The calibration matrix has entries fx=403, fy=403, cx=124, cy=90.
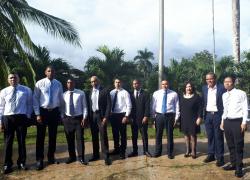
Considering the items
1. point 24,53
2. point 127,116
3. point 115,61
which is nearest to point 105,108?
point 127,116

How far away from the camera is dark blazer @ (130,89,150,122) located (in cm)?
833

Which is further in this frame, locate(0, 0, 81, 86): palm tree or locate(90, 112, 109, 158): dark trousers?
locate(0, 0, 81, 86): palm tree

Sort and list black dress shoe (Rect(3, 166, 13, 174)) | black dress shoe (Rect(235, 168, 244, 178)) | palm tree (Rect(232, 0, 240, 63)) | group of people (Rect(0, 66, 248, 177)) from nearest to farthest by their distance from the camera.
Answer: black dress shoe (Rect(235, 168, 244, 178))
group of people (Rect(0, 66, 248, 177))
black dress shoe (Rect(3, 166, 13, 174))
palm tree (Rect(232, 0, 240, 63))

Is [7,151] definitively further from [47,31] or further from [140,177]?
[47,31]

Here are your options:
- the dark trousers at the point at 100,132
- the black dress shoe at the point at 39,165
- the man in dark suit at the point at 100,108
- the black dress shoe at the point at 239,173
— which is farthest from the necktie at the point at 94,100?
the black dress shoe at the point at 239,173

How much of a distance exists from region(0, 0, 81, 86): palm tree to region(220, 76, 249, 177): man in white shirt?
4.91m

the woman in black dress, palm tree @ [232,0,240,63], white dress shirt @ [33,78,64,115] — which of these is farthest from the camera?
palm tree @ [232,0,240,63]

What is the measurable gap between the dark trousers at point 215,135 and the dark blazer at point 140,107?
1260 mm

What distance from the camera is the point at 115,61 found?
69.2ft

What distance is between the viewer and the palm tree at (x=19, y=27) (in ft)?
32.2

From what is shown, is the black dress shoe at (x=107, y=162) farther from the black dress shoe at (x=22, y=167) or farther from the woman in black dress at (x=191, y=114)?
the woman in black dress at (x=191, y=114)

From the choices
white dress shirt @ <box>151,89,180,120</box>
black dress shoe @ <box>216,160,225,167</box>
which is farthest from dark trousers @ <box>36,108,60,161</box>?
black dress shoe @ <box>216,160,225,167</box>

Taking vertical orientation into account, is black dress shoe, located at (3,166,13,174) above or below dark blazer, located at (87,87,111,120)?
below

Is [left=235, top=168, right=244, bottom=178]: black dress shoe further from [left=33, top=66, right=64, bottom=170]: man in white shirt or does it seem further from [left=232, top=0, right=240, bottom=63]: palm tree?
[left=232, top=0, right=240, bottom=63]: palm tree
